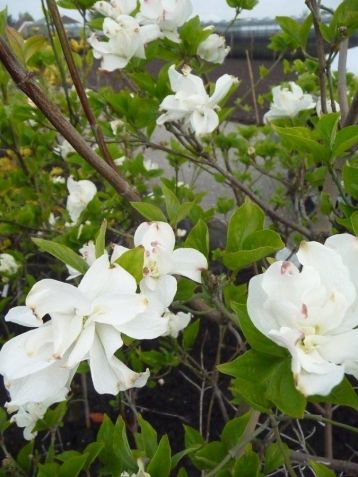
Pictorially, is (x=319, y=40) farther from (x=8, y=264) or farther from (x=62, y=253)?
(x=8, y=264)

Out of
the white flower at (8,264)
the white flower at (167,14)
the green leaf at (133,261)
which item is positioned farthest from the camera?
the white flower at (8,264)

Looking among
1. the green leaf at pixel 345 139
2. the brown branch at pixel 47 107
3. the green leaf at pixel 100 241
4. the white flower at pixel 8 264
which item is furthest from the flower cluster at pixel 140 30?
the white flower at pixel 8 264

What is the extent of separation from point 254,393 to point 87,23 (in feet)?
2.88

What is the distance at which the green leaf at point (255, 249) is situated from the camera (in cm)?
57

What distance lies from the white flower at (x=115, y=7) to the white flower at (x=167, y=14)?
8 cm

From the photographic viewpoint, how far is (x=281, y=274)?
0.43 m

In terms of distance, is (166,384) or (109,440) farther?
(166,384)

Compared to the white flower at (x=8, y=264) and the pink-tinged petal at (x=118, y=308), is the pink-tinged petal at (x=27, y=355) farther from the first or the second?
the white flower at (x=8, y=264)

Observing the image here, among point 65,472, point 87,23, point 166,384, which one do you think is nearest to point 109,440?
point 65,472

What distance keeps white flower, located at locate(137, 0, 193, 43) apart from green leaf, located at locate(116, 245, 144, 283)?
600 millimetres

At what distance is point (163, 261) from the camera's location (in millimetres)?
573

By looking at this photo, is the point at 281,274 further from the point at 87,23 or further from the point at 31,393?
the point at 87,23

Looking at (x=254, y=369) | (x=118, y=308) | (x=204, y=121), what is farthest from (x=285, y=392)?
(x=204, y=121)

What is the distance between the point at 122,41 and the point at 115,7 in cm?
14
